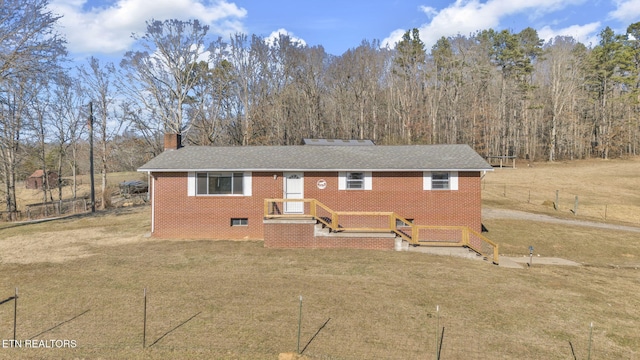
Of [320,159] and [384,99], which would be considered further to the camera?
[384,99]

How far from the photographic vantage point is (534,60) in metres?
66.9

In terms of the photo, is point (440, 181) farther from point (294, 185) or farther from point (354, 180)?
point (294, 185)

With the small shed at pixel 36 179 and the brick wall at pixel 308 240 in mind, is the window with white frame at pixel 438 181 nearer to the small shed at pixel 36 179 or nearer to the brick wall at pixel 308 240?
the brick wall at pixel 308 240

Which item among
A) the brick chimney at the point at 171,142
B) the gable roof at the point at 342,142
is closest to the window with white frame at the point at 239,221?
the brick chimney at the point at 171,142

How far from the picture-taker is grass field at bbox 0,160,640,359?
7.54 meters

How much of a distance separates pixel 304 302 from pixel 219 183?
420 inches

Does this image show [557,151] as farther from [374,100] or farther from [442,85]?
[374,100]

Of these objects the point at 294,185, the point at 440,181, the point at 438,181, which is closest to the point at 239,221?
the point at 294,185

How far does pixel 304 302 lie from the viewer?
32.3 ft

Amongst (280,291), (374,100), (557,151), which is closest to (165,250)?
(280,291)

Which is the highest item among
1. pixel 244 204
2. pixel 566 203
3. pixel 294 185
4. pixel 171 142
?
pixel 171 142

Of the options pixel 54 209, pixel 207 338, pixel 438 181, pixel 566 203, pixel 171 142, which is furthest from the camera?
pixel 566 203

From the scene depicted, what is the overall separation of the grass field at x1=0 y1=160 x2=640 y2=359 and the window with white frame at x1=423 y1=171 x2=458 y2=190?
450cm

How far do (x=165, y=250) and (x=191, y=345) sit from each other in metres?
9.47
